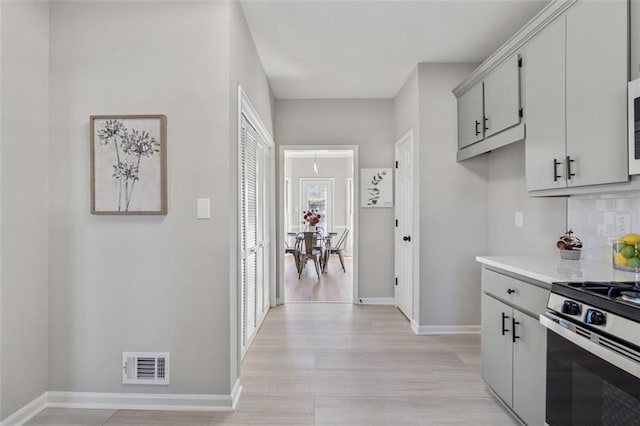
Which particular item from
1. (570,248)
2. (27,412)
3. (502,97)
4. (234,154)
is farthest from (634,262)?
(27,412)

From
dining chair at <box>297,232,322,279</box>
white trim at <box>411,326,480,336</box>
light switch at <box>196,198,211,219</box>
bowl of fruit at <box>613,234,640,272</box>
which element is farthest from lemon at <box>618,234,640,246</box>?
dining chair at <box>297,232,322,279</box>

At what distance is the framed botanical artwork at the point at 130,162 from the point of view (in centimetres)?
207

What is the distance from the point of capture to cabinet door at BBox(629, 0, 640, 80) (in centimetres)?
147

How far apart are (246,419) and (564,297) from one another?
5.89 ft

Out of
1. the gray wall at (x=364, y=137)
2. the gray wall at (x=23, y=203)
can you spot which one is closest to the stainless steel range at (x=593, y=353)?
the gray wall at (x=23, y=203)

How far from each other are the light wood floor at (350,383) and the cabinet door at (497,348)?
6.6 inches

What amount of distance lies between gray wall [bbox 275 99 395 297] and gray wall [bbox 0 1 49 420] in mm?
2678

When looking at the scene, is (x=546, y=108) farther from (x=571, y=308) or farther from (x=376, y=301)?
(x=376, y=301)

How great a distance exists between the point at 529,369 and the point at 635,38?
64.3 inches

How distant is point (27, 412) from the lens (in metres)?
1.98

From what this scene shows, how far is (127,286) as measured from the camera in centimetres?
210

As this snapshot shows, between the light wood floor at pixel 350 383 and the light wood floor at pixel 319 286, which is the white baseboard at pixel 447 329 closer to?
the light wood floor at pixel 350 383

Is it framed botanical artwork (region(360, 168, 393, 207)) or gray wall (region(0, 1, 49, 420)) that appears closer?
gray wall (region(0, 1, 49, 420))

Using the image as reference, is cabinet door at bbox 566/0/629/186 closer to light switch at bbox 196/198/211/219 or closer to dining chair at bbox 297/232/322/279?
light switch at bbox 196/198/211/219
